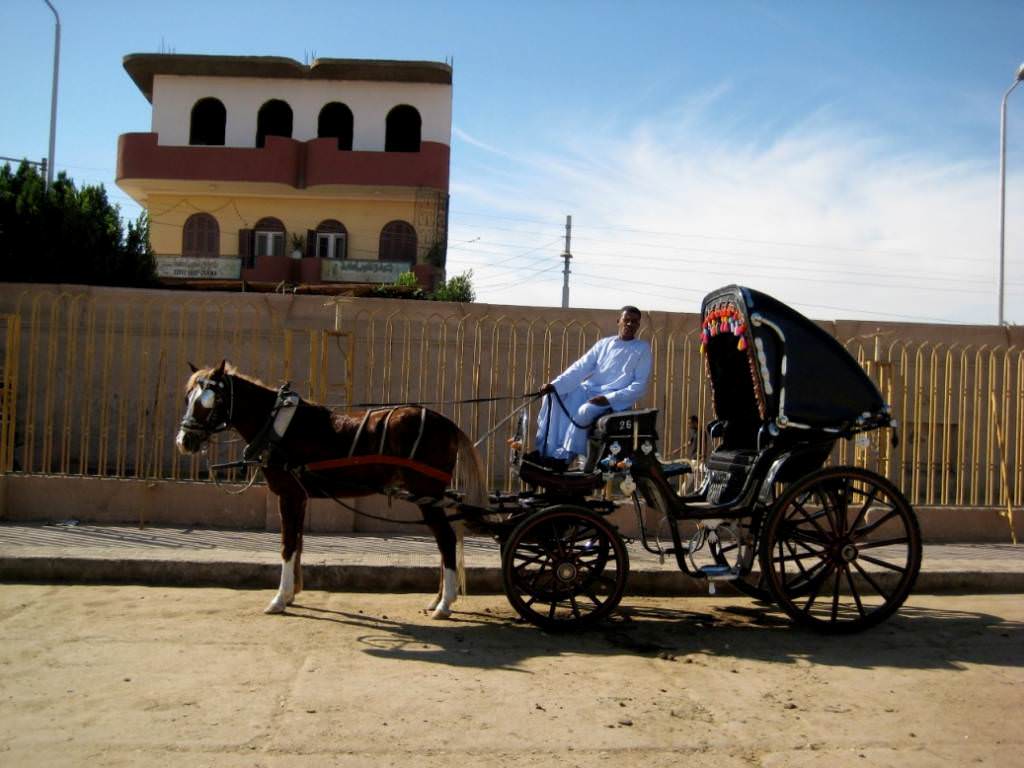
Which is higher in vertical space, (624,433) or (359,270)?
(359,270)

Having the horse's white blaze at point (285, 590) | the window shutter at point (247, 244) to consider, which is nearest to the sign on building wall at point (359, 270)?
the window shutter at point (247, 244)

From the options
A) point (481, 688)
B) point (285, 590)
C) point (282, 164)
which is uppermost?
point (282, 164)

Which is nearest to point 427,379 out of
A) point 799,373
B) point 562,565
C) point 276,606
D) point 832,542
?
point 276,606

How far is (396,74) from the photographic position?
3050 cm

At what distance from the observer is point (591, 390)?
21.2ft

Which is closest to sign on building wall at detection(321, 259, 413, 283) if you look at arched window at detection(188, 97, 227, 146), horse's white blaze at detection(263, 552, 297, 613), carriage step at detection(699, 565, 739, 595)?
arched window at detection(188, 97, 227, 146)

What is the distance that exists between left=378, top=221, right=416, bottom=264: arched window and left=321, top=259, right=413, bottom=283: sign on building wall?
104 cm

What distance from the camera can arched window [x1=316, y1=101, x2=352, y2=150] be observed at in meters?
31.0

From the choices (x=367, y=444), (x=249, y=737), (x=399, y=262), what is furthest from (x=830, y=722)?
(x=399, y=262)

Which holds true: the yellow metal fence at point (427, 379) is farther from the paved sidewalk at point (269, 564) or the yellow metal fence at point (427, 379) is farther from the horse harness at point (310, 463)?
the horse harness at point (310, 463)

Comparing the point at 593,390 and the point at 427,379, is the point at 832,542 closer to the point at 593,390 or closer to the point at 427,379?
the point at 593,390

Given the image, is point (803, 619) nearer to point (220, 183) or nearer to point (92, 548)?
point (92, 548)

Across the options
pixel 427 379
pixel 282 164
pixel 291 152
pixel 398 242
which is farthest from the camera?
pixel 398 242

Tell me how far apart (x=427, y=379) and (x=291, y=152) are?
20.7 metres
